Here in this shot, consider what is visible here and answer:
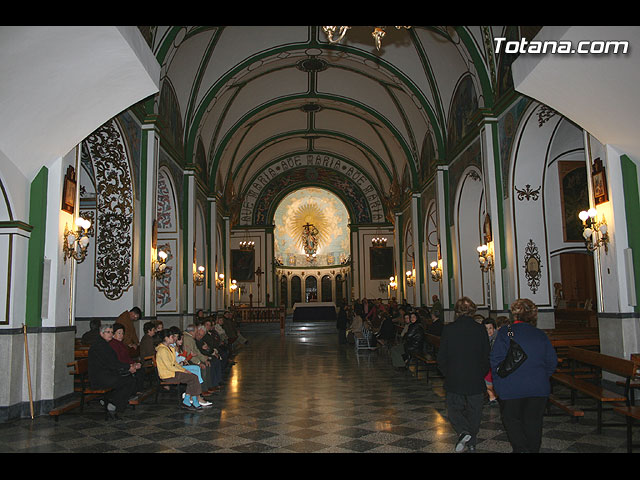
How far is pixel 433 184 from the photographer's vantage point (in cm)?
1686

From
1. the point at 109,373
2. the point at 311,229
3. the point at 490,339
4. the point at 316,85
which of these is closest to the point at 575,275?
the point at 490,339

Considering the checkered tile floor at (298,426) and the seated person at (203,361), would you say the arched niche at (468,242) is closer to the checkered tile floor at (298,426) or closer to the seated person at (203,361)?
the checkered tile floor at (298,426)

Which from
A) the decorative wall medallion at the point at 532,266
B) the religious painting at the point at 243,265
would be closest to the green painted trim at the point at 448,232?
the decorative wall medallion at the point at 532,266

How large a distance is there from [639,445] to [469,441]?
1.51 metres

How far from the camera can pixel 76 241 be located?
310 inches

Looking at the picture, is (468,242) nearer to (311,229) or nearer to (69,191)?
(69,191)

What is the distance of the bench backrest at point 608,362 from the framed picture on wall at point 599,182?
224cm

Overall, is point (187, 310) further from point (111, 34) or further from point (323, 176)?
point (323, 176)

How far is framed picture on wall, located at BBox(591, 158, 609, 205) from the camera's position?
762cm

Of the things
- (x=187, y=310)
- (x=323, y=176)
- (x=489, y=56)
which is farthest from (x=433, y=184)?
(x=323, y=176)

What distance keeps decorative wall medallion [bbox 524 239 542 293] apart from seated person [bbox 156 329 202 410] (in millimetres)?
6608

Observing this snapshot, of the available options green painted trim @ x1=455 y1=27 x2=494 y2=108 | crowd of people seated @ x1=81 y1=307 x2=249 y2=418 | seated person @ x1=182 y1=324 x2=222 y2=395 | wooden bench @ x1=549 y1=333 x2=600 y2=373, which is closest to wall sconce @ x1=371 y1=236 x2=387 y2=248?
green painted trim @ x1=455 y1=27 x2=494 y2=108
